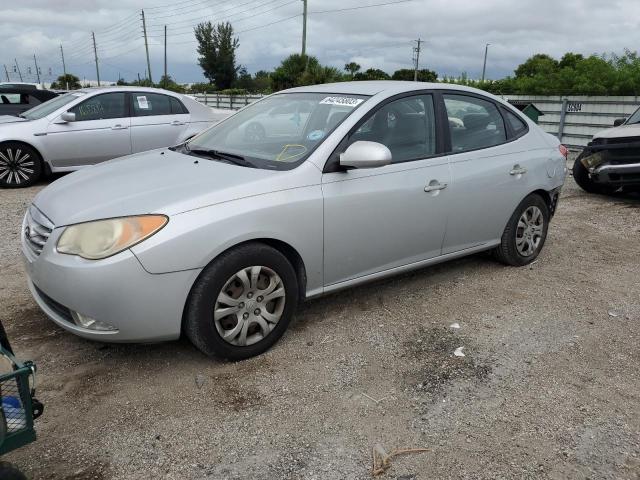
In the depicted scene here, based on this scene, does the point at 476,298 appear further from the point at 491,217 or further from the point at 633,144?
the point at 633,144

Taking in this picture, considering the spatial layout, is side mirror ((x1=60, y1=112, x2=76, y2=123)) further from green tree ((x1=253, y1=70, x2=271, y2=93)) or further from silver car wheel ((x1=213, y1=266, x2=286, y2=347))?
green tree ((x1=253, y1=70, x2=271, y2=93))

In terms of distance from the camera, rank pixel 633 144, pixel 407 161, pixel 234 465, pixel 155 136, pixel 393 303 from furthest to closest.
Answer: pixel 155 136, pixel 633 144, pixel 393 303, pixel 407 161, pixel 234 465

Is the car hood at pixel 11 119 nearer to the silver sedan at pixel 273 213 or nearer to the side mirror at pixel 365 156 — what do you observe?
the silver sedan at pixel 273 213

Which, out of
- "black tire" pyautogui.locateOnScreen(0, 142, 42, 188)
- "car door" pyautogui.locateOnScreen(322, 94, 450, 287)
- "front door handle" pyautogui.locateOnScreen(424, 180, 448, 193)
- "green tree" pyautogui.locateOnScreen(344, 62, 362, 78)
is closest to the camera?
"car door" pyautogui.locateOnScreen(322, 94, 450, 287)

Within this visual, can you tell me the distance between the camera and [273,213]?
3.19 metres

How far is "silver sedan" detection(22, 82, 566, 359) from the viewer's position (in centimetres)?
288

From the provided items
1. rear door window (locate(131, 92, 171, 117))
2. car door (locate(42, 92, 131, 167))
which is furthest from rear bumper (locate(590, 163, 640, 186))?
car door (locate(42, 92, 131, 167))

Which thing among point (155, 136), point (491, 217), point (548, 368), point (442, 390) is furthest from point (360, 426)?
point (155, 136)

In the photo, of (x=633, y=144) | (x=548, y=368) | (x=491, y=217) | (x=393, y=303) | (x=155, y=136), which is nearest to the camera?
(x=548, y=368)

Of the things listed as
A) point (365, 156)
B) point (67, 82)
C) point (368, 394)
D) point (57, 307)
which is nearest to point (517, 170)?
point (365, 156)

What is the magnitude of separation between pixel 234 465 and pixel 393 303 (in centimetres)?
206

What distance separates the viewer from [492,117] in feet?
15.3

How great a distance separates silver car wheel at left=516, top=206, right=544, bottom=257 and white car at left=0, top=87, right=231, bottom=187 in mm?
5240

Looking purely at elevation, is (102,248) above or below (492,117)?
below
